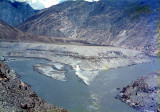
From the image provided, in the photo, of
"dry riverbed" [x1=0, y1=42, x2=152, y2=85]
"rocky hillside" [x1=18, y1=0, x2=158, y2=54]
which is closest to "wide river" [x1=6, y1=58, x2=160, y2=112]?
"dry riverbed" [x1=0, y1=42, x2=152, y2=85]

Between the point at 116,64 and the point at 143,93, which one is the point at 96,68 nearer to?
the point at 116,64

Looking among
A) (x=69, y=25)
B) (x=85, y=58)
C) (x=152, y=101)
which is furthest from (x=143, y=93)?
(x=69, y=25)

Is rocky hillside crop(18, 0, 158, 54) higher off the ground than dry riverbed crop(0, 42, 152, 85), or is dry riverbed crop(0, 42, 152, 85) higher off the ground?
rocky hillside crop(18, 0, 158, 54)

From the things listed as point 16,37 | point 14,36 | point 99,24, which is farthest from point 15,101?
point 99,24

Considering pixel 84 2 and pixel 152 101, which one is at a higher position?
pixel 84 2

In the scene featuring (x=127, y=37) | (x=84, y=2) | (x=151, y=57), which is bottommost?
(x=151, y=57)

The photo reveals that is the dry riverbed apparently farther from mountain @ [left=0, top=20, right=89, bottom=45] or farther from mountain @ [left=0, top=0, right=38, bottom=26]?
mountain @ [left=0, top=0, right=38, bottom=26]

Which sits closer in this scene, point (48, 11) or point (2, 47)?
point (2, 47)
